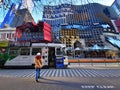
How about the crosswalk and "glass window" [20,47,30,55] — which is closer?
the crosswalk

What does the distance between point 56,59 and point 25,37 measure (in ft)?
21.2

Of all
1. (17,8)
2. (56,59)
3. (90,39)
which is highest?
(90,39)

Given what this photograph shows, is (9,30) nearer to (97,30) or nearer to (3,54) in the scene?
(97,30)

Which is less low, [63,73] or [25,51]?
[25,51]

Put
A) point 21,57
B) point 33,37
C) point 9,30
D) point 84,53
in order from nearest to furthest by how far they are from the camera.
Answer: point 21,57 < point 33,37 < point 9,30 < point 84,53

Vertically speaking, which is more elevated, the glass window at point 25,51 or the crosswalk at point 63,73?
the glass window at point 25,51

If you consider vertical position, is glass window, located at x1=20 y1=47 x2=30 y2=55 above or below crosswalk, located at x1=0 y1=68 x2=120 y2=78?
above

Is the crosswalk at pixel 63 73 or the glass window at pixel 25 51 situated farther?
the glass window at pixel 25 51

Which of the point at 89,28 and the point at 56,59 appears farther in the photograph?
the point at 89,28

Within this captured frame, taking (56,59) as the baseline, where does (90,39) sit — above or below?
above

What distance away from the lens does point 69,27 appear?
85.3 meters

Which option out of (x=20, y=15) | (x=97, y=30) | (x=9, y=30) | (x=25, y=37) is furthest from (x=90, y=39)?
(x=20, y=15)

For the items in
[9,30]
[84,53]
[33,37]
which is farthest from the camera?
[84,53]

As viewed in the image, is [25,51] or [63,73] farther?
[25,51]
